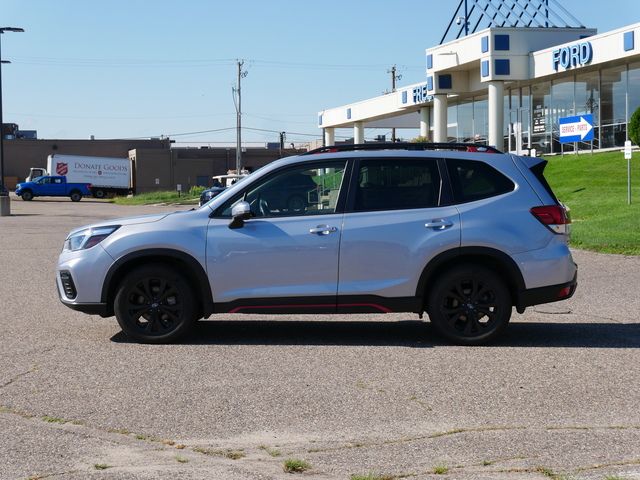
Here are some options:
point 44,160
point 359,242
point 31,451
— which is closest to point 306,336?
point 359,242

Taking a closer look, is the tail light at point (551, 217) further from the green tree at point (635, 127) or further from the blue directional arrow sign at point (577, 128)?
the blue directional arrow sign at point (577, 128)

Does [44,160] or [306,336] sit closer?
[306,336]

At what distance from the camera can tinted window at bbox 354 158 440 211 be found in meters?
9.57

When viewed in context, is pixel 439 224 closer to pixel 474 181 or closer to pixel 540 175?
pixel 474 181

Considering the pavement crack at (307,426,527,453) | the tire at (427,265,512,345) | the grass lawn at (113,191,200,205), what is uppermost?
the grass lawn at (113,191,200,205)

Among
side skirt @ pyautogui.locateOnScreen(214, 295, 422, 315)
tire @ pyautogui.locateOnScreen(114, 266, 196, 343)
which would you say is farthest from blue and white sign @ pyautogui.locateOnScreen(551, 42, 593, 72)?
tire @ pyautogui.locateOnScreen(114, 266, 196, 343)

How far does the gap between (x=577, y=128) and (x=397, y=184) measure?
34.4 meters

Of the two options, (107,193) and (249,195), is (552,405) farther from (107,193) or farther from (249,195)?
(107,193)

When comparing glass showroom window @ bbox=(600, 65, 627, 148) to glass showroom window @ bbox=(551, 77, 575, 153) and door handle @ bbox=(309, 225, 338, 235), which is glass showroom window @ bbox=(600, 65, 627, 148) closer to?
glass showroom window @ bbox=(551, 77, 575, 153)

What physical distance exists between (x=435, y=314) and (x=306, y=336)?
1.45 m

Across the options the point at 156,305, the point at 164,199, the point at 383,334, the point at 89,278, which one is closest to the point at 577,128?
the point at 383,334

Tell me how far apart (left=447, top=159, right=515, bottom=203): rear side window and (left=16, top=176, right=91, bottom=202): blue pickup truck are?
2614 inches

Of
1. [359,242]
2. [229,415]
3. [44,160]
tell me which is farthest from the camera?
[44,160]

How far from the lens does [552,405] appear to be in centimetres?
704
